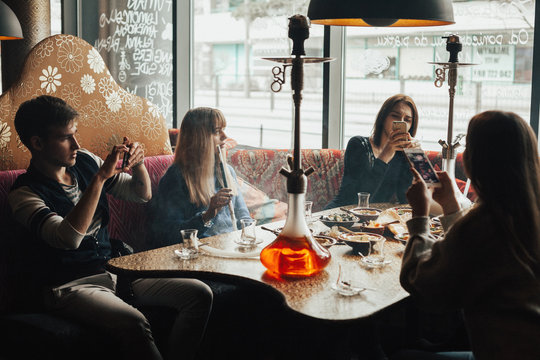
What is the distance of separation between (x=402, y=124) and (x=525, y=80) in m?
0.88

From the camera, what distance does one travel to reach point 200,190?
2.67 m

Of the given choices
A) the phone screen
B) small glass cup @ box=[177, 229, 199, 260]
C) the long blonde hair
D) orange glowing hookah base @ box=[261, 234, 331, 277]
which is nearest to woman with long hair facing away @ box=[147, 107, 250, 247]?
the long blonde hair

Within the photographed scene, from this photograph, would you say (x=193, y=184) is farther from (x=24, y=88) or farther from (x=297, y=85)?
(x=297, y=85)

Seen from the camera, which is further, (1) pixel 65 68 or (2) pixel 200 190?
(1) pixel 65 68

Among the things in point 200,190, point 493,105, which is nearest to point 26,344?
point 200,190

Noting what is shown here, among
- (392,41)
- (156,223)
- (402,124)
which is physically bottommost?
(156,223)

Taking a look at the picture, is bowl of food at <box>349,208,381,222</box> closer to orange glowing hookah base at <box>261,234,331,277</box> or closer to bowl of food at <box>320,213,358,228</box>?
bowl of food at <box>320,213,358,228</box>

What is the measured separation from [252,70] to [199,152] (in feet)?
6.04

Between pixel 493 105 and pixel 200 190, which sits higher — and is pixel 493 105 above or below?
above

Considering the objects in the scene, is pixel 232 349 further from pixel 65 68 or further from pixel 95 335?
pixel 65 68

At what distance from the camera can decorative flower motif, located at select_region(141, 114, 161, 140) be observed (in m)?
3.39

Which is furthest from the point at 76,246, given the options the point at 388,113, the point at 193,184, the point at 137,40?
the point at 137,40

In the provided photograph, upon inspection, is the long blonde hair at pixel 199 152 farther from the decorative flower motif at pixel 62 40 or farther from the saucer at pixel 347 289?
the saucer at pixel 347 289

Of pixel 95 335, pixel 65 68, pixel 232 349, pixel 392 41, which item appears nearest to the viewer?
pixel 95 335
